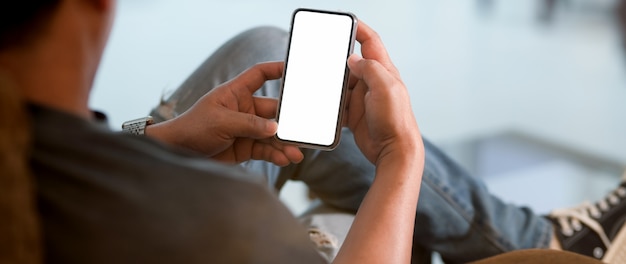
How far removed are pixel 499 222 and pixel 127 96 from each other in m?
1.18

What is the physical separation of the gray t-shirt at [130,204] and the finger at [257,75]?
41 cm

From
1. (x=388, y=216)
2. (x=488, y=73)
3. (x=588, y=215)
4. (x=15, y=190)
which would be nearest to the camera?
(x=15, y=190)

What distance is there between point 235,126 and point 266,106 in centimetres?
6

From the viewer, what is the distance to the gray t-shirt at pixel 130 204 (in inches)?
20.7

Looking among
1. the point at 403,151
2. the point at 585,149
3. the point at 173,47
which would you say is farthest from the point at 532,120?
the point at 403,151

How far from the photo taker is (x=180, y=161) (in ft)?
1.86

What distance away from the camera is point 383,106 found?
0.88 m

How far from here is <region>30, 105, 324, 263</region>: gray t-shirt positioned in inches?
20.7

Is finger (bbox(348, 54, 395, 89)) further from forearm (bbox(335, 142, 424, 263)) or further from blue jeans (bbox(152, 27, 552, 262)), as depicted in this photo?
blue jeans (bbox(152, 27, 552, 262))

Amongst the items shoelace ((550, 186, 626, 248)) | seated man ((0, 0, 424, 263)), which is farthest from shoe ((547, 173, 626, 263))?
seated man ((0, 0, 424, 263))

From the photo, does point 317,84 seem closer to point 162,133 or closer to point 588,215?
point 162,133

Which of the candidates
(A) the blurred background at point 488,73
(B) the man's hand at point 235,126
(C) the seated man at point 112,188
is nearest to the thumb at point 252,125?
(B) the man's hand at point 235,126

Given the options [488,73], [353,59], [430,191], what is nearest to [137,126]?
[353,59]

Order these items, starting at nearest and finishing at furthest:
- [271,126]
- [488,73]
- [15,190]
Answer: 1. [15,190]
2. [271,126]
3. [488,73]
